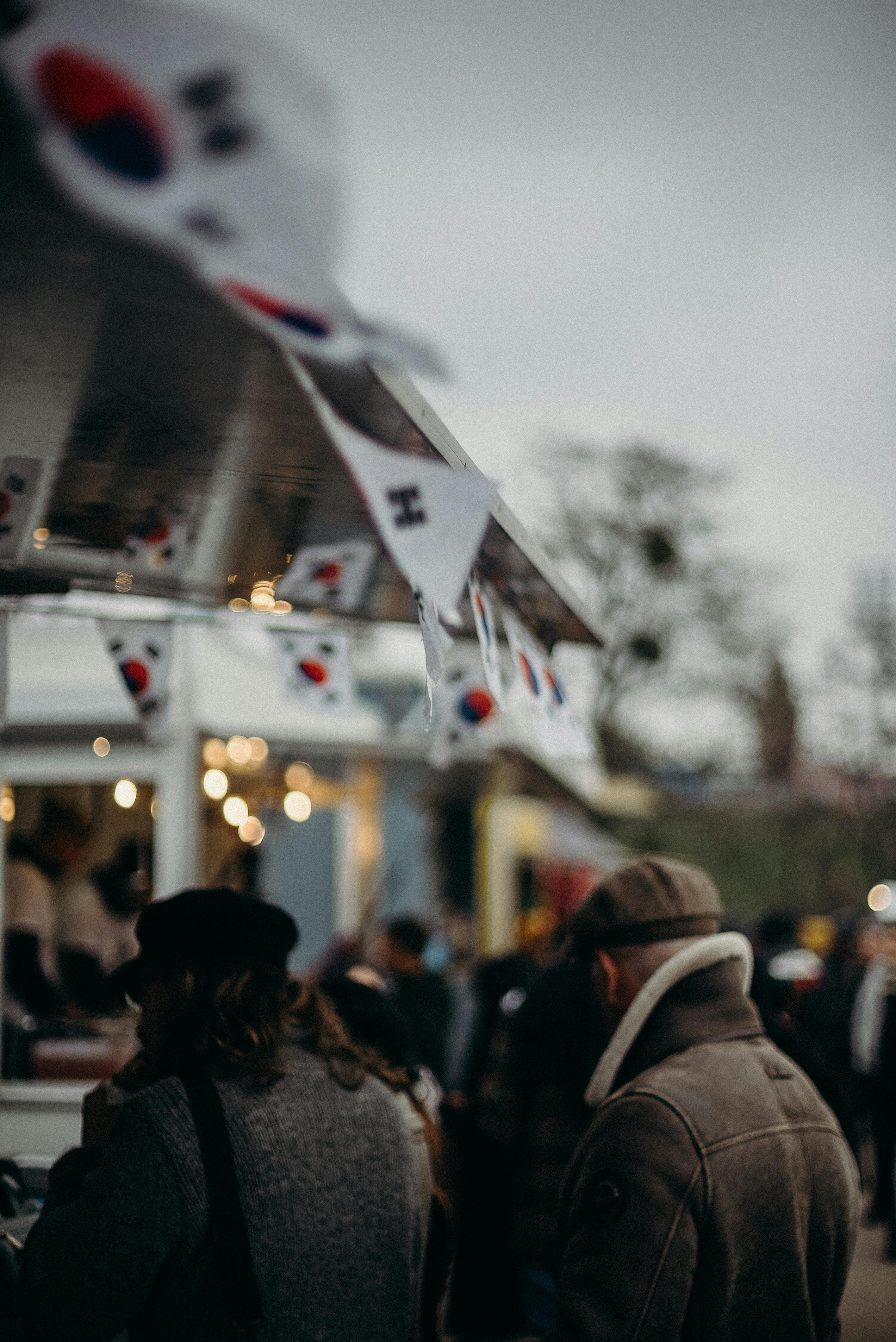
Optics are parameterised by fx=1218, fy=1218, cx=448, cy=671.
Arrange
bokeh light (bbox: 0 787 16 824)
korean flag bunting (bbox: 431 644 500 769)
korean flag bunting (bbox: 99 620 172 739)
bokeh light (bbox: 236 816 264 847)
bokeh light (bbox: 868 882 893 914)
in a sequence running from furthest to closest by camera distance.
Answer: bokeh light (bbox: 868 882 893 914), bokeh light (bbox: 236 816 264 847), bokeh light (bbox: 0 787 16 824), korean flag bunting (bbox: 431 644 500 769), korean flag bunting (bbox: 99 620 172 739)

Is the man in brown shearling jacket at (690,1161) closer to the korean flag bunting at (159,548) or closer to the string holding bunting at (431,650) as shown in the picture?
the string holding bunting at (431,650)

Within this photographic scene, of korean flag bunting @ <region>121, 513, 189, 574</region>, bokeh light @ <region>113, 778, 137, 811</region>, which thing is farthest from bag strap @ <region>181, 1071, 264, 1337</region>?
bokeh light @ <region>113, 778, 137, 811</region>

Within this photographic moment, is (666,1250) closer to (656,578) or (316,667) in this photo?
(316,667)

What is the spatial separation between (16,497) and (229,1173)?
1.57 meters

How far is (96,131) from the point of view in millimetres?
1399

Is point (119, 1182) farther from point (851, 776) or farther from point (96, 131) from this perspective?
point (851, 776)

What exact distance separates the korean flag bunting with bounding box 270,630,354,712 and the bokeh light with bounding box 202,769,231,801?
114 inches

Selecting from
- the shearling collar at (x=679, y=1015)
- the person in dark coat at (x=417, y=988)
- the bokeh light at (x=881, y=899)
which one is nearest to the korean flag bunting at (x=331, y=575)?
the shearling collar at (x=679, y=1015)

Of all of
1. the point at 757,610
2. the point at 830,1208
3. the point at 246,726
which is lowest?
the point at 830,1208

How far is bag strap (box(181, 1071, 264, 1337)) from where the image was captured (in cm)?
208

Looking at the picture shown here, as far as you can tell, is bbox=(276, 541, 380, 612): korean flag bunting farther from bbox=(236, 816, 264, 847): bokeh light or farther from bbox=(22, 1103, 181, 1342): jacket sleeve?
bbox=(236, 816, 264, 847): bokeh light

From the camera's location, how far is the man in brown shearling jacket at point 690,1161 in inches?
76.9

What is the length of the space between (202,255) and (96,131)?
0.72 ft

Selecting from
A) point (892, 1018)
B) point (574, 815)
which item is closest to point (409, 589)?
point (892, 1018)
